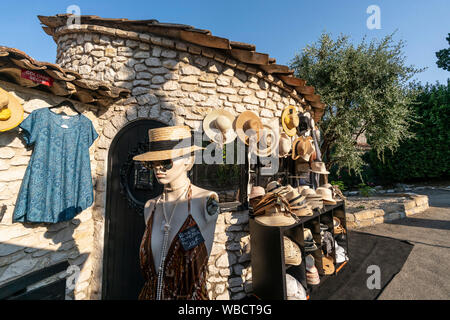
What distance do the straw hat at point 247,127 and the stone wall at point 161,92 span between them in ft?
1.60

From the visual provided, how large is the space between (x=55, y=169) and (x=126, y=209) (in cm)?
110

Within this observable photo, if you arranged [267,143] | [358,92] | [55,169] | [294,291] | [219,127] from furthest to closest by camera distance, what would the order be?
1. [358,92]
2. [267,143]
3. [219,127]
4. [294,291]
5. [55,169]

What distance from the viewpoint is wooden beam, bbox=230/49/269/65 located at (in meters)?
3.11

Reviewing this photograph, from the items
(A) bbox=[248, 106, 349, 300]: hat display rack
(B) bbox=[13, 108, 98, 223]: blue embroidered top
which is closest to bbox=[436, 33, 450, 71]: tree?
(A) bbox=[248, 106, 349, 300]: hat display rack

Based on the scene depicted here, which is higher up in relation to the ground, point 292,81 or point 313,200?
point 292,81

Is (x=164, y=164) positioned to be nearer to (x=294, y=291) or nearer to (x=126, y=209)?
(x=126, y=209)

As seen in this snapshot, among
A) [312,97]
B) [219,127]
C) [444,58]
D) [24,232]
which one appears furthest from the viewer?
[444,58]

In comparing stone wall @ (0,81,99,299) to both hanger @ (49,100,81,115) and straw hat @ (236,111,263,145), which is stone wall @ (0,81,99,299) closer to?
hanger @ (49,100,81,115)

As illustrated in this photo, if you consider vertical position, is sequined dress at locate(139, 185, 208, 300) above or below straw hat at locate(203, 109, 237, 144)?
below

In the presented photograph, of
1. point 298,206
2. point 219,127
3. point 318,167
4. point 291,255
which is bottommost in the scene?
point 291,255

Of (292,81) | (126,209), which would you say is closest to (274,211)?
(126,209)

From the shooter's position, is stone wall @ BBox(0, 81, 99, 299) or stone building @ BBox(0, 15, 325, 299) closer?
stone wall @ BBox(0, 81, 99, 299)

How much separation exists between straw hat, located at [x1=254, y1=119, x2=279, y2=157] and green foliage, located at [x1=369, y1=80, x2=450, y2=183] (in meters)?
10.7

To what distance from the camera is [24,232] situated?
230 cm
